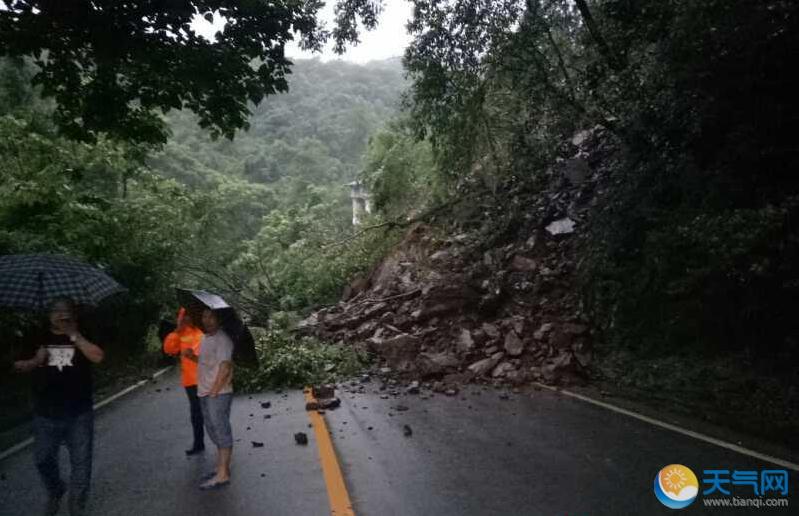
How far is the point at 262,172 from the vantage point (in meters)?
47.6

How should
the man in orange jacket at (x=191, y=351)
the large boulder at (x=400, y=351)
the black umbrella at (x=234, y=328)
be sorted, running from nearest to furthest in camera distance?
the black umbrella at (x=234, y=328), the man in orange jacket at (x=191, y=351), the large boulder at (x=400, y=351)

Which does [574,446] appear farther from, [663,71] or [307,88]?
[307,88]

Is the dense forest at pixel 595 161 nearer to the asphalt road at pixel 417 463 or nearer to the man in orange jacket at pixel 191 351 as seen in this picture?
the asphalt road at pixel 417 463

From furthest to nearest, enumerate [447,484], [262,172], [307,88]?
[307,88]
[262,172]
[447,484]

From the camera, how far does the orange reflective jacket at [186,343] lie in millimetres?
6457

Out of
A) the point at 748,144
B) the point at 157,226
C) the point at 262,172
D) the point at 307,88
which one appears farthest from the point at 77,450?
the point at 307,88

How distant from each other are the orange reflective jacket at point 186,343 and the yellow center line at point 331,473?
1.64m

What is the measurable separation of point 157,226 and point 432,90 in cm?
796

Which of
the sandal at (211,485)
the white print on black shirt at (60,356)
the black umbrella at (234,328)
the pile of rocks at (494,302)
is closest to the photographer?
the white print on black shirt at (60,356)

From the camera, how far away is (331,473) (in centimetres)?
558

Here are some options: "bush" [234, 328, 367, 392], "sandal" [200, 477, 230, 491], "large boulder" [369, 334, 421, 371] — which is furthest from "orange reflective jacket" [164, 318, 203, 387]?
"large boulder" [369, 334, 421, 371]

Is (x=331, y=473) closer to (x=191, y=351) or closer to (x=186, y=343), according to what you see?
(x=191, y=351)

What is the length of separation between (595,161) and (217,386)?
13390 mm

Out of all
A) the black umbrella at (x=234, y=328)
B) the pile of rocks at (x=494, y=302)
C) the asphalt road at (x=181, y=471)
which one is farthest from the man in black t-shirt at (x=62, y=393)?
the pile of rocks at (x=494, y=302)
